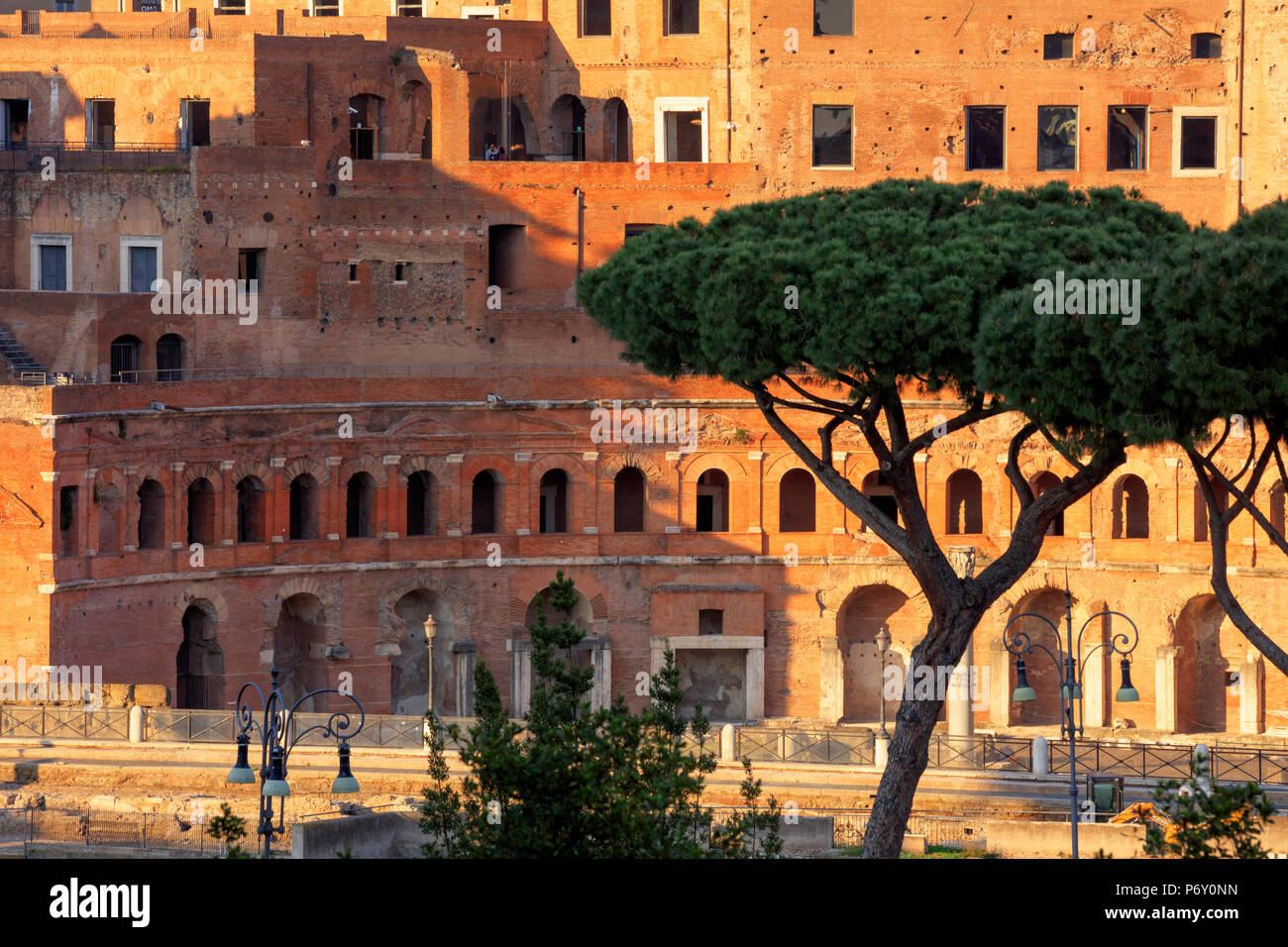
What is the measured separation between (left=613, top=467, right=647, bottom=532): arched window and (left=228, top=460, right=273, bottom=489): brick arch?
6882mm

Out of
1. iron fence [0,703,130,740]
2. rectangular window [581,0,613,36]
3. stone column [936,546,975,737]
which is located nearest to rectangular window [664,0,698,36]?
rectangular window [581,0,613,36]

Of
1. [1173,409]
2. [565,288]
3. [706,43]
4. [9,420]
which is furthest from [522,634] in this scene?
[1173,409]

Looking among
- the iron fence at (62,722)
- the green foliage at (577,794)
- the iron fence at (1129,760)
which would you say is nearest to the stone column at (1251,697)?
the iron fence at (1129,760)

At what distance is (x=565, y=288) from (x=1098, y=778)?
16663 mm

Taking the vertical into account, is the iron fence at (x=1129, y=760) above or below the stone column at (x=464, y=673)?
below

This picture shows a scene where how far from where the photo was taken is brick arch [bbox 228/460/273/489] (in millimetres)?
33625

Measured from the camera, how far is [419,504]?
36906 mm

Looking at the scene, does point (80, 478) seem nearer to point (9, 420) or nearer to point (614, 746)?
point (9, 420)

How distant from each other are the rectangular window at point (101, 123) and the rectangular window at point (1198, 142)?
Answer: 20766 mm

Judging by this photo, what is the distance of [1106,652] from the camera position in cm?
3459

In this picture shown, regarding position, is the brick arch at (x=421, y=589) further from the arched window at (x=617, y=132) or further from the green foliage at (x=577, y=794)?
the green foliage at (x=577, y=794)

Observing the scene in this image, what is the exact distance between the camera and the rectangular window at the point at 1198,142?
3831 cm

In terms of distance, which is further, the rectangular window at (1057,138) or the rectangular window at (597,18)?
the rectangular window at (597,18)

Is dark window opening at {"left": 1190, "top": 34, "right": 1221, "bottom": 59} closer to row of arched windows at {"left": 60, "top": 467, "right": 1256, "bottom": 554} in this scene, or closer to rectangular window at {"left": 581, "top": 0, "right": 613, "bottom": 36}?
row of arched windows at {"left": 60, "top": 467, "right": 1256, "bottom": 554}
